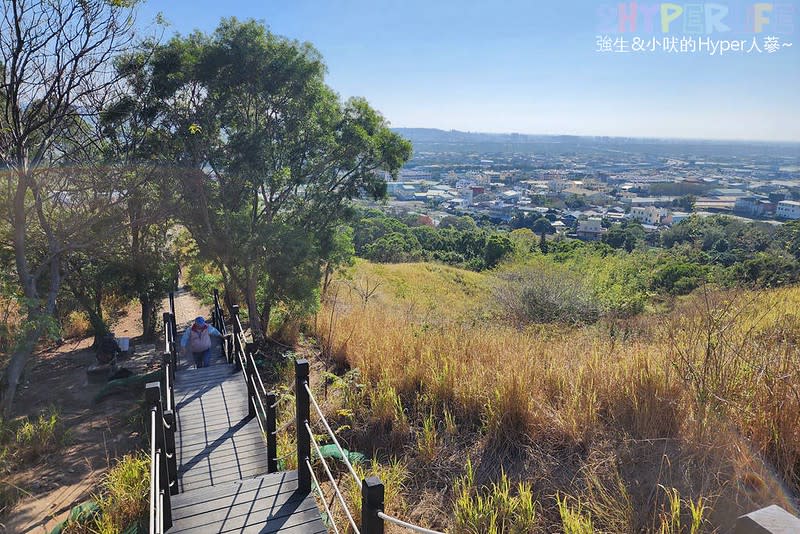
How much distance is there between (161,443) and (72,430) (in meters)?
4.60

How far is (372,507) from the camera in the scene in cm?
206

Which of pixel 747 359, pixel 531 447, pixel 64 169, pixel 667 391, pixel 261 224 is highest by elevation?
pixel 64 169

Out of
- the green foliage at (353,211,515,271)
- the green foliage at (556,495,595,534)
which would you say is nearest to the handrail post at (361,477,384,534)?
the green foliage at (556,495,595,534)

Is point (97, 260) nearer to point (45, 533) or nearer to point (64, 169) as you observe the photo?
point (64, 169)

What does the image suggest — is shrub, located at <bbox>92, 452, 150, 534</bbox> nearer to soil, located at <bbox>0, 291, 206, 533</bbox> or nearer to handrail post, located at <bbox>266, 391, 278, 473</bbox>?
soil, located at <bbox>0, 291, 206, 533</bbox>

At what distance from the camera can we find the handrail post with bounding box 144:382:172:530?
321 centimetres

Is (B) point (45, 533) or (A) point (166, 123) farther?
(A) point (166, 123)

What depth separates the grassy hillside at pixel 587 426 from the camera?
3059mm

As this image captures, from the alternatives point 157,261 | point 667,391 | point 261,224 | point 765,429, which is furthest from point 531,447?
point 157,261

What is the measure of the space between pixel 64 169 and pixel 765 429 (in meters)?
9.60

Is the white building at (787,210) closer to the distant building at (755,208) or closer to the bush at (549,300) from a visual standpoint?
the distant building at (755,208)

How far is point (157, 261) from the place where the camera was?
10.2 meters

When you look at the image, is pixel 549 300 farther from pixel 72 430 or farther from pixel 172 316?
pixel 72 430

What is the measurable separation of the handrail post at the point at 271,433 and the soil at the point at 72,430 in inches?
91.6
